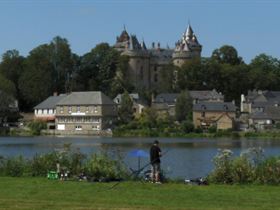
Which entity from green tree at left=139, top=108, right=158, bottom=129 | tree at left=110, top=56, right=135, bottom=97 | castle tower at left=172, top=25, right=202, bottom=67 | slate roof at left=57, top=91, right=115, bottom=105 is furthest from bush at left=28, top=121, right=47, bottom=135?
castle tower at left=172, top=25, right=202, bottom=67

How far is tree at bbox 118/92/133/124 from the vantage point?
98.0m

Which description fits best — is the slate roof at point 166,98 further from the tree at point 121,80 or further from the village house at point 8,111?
the village house at point 8,111

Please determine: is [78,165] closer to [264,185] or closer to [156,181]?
[156,181]

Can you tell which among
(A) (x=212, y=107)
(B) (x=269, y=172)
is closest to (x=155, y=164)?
(B) (x=269, y=172)

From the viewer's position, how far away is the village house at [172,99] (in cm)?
10756

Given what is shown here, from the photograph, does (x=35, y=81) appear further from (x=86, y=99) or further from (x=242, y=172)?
(x=242, y=172)

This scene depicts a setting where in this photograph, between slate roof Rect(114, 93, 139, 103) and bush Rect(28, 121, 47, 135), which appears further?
slate roof Rect(114, 93, 139, 103)

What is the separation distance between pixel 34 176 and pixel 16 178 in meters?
0.93

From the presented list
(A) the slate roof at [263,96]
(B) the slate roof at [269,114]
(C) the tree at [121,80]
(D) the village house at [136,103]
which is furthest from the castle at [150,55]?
(B) the slate roof at [269,114]

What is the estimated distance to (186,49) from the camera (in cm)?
14088

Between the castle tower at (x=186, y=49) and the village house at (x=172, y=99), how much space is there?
2384 centimetres

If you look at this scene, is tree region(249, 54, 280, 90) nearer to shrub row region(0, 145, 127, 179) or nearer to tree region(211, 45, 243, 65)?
tree region(211, 45, 243, 65)

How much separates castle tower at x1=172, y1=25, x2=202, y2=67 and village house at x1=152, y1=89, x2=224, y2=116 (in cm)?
2384

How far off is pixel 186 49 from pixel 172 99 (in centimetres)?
3189
